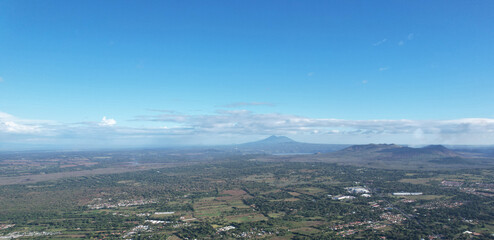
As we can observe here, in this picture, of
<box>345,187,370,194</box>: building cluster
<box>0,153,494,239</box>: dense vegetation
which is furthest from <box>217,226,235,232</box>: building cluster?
<box>345,187,370,194</box>: building cluster

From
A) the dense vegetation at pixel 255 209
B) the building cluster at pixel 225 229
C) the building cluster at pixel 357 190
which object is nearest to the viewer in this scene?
the dense vegetation at pixel 255 209

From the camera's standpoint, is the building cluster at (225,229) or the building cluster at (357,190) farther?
the building cluster at (357,190)

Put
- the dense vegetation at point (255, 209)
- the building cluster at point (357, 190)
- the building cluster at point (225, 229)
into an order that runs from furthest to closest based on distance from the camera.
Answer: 1. the building cluster at point (357, 190)
2. the building cluster at point (225, 229)
3. the dense vegetation at point (255, 209)

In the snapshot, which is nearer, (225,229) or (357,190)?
(225,229)

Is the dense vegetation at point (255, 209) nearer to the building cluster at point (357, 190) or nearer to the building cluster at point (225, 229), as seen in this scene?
the building cluster at point (225, 229)

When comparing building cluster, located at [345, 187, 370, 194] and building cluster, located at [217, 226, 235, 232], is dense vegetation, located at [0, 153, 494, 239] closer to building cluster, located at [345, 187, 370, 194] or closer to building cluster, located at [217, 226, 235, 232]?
building cluster, located at [217, 226, 235, 232]

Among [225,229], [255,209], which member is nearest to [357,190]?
[255,209]

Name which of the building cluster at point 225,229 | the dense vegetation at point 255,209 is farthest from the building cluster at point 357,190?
the building cluster at point 225,229

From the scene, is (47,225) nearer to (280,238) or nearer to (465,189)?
(280,238)

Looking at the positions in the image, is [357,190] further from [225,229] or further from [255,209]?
[225,229]

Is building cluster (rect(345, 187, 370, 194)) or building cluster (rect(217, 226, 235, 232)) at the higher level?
building cluster (rect(345, 187, 370, 194))

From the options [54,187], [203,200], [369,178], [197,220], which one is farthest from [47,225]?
[369,178]
